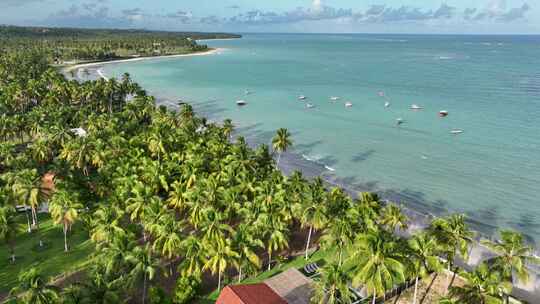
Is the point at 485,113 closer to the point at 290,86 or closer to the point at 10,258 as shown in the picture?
the point at 290,86

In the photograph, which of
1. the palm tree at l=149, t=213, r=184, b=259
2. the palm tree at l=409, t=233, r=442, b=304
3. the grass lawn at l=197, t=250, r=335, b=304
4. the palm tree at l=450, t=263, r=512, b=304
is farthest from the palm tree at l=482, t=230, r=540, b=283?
the palm tree at l=149, t=213, r=184, b=259

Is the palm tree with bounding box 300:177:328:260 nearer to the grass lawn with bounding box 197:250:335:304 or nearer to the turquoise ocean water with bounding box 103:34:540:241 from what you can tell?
the grass lawn with bounding box 197:250:335:304

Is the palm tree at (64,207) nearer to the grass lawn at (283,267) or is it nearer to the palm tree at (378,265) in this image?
the grass lawn at (283,267)

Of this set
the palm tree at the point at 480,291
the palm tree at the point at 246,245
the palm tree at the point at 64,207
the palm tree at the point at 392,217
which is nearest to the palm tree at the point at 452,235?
the palm tree at the point at 392,217

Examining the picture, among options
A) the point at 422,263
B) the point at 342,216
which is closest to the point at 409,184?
the point at 342,216

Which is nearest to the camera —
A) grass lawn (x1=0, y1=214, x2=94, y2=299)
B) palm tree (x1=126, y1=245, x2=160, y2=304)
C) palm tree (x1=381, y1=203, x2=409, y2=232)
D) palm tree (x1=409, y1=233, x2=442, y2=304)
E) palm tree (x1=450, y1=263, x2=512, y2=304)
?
palm tree (x1=450, y1=263, x2=512, y2=304)
